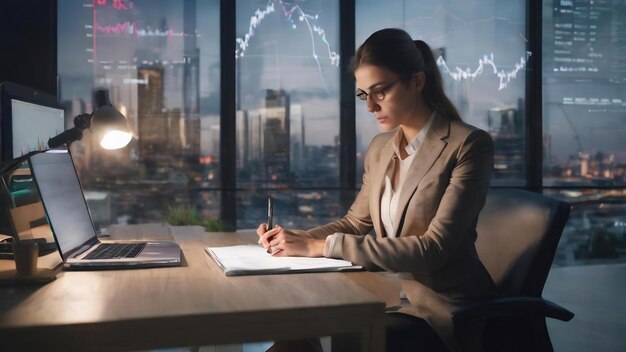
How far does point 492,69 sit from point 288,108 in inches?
62.3

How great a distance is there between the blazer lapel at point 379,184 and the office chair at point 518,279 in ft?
1.07

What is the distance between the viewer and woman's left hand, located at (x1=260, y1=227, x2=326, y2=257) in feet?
5.05

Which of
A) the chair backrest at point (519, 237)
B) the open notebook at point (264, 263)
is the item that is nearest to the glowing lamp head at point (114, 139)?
the open notebook at point (264, 263)

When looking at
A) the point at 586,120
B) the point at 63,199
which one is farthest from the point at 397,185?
the point at 586,120

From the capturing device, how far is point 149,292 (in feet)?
3.73

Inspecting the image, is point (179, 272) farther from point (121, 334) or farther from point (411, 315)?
point (411, 315)

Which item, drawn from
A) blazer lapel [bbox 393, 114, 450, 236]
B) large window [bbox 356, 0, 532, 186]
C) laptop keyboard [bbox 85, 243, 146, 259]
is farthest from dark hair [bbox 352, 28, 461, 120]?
large window [bbox 356, 0, 532, 186]

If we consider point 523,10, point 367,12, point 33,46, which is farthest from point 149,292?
point 523,10

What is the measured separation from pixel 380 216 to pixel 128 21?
2.85 meters

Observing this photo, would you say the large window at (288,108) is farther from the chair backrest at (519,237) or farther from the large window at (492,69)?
the chair backrest at (519,237)

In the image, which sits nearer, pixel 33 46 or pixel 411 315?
pixel 411 315

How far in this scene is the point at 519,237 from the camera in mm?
1544

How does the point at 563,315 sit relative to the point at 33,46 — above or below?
below

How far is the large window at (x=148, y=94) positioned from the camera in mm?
3934
